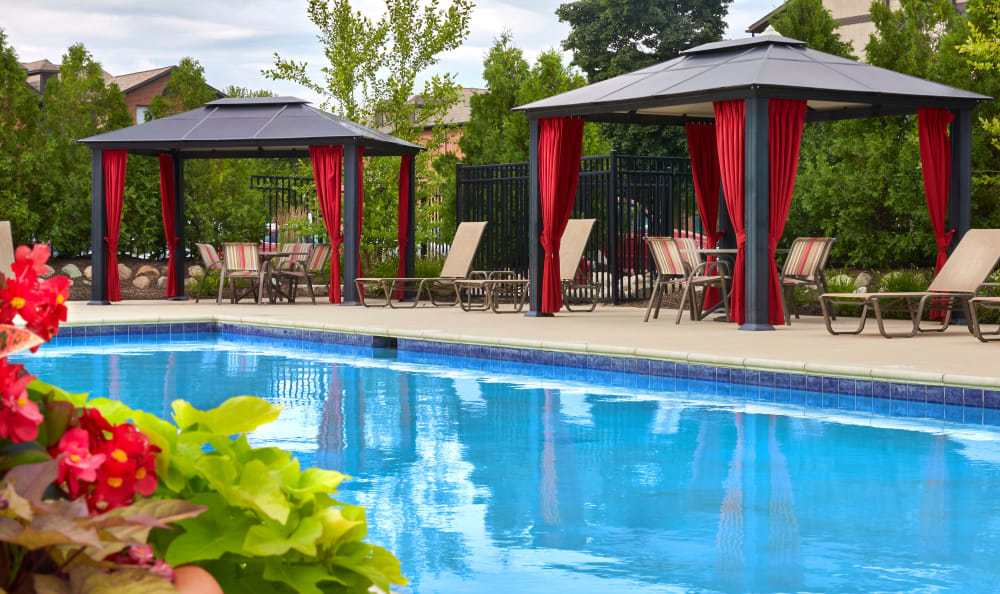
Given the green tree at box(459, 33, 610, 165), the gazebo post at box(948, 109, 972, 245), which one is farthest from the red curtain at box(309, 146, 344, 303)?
the gazebo post at box(948, 109, 972, 245)

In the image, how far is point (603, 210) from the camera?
53.6 feet

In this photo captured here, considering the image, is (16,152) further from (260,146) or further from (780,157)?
(780,157)

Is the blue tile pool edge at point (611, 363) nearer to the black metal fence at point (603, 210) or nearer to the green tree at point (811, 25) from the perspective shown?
the black metal fence at point (603, 210)

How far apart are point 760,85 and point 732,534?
Answer: 22.0 ft

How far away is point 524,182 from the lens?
16.3 metres

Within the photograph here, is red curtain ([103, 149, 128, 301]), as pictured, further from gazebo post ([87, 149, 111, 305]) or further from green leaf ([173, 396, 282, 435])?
green leaf ([173, 396, 282, 435])

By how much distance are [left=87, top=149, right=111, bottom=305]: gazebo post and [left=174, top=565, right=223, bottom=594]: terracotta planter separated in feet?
47.8

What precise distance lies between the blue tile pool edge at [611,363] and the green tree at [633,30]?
27.3 meters

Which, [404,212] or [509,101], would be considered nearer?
[404,212]

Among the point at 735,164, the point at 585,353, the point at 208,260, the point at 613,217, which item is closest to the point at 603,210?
the point at 613,217

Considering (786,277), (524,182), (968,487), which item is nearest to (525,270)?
(524,182)

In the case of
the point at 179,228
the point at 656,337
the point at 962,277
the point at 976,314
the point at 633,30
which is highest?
the point at 633,30

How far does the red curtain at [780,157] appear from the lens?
10.2 m

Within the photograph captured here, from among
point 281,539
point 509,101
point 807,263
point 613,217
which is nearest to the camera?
point 281,539
